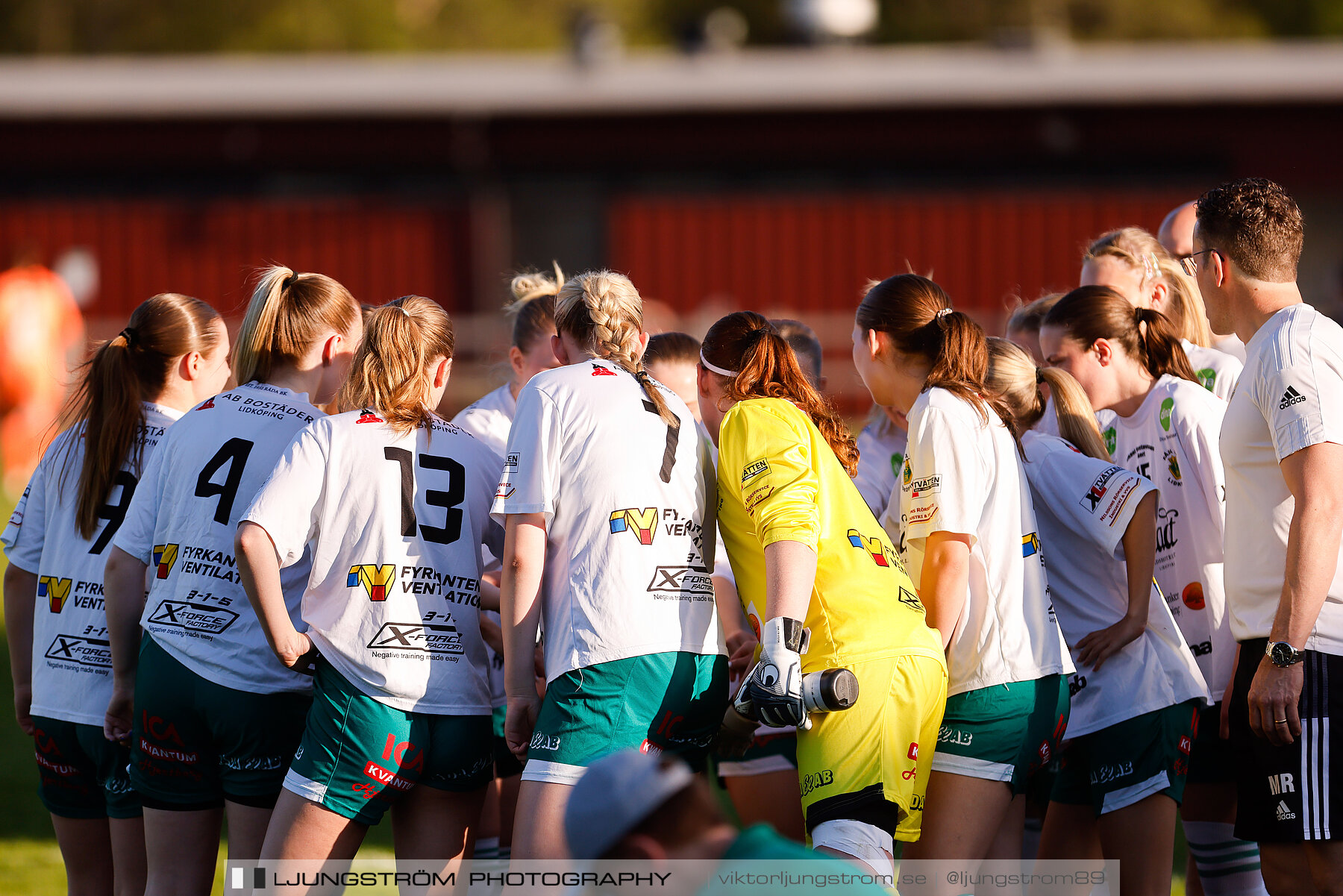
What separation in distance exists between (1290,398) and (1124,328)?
1011 mm

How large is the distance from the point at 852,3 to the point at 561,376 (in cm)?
2208

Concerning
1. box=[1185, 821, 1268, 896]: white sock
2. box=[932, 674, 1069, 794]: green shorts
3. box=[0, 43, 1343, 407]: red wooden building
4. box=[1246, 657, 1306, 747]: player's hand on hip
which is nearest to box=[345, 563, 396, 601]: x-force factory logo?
box=[932, 674, 1069, 794]: green shorts

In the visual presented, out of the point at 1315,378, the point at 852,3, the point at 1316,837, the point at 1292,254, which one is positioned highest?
the point at 852,3

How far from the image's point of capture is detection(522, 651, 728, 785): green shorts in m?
3.42

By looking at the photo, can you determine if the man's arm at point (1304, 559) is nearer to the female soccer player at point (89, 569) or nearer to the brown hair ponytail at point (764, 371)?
the brown hair ponytail at point (764, 371)

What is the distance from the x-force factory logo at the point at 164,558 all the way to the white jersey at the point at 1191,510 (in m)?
3.31

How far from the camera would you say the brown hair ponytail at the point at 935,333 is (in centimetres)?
387

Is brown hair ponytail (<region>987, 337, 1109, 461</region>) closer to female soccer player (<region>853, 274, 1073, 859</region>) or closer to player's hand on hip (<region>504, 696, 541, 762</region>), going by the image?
female soccer player (<region>853, 274, 1073, 859</region>)

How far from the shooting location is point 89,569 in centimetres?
410

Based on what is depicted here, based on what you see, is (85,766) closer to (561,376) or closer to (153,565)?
(153,565)

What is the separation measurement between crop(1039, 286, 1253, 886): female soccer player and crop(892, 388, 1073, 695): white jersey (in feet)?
2.79

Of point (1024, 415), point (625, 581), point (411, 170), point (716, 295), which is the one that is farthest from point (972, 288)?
point (625, 581)


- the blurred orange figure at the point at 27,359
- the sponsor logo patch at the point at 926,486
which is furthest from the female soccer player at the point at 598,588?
the blurred orange figure at the point at 27,359

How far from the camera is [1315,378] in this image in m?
3.56
